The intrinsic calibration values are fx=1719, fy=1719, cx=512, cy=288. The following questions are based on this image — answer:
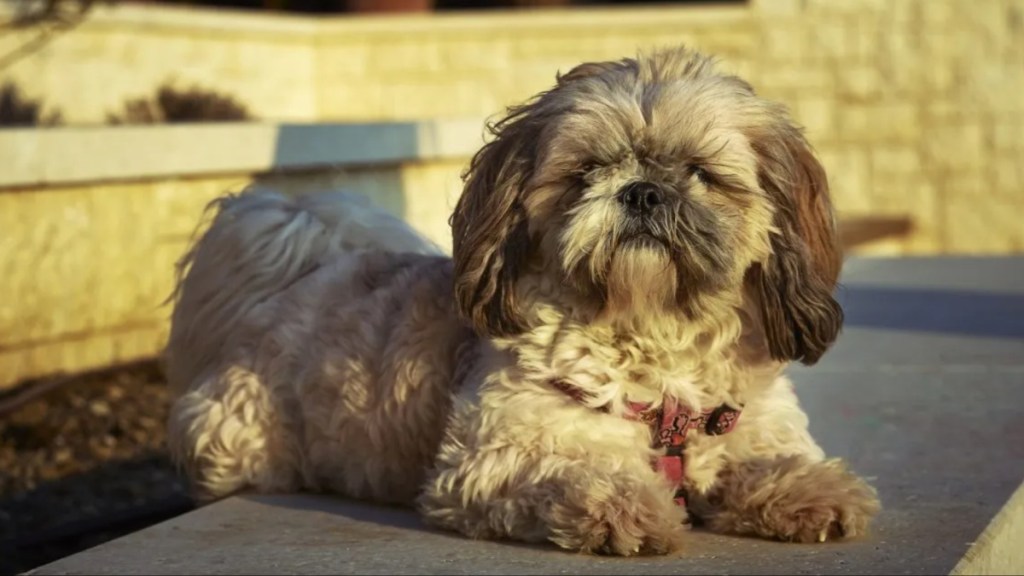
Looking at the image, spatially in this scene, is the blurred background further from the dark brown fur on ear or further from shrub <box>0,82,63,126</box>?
the dark brown fur on ear

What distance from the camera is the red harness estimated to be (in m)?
4.52

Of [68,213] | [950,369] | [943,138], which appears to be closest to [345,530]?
[950,369]

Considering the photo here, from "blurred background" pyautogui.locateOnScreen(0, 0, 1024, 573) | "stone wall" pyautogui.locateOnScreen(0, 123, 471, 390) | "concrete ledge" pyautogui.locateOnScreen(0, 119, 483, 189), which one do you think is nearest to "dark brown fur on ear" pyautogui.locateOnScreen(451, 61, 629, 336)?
"blurred background" pyautogui.locateOnScreen(0, 0, 1024, 573)

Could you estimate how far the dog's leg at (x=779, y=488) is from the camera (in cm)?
436

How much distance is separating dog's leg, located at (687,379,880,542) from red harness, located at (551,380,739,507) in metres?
0.06

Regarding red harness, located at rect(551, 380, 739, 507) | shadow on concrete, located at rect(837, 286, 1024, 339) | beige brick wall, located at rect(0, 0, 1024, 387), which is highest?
beige brick wall, located at rect(0, 0, 1024, 387)

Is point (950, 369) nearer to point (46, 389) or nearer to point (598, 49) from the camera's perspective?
point (46, 389)

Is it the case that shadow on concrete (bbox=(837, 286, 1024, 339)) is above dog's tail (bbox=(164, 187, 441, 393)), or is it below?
below

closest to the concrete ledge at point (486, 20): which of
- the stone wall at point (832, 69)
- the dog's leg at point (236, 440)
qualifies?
the stone wall at point (832, 69)

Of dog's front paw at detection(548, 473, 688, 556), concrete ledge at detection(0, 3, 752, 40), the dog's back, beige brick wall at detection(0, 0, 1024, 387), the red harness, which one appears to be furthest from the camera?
concrete ledge at detection(0, 3, 752, 40)

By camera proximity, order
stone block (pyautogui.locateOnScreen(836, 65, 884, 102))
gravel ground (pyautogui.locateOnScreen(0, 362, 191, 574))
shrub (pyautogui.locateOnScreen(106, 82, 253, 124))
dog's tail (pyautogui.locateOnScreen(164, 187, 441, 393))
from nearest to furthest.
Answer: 1. dog's tail (pyautogui.locateOnScreen(164, 187, 441, 393))
2. gravel ground (pyautogui.locateOnScreen(0, 362, 191, 574))
3. shrub (pyautogui.locateOnScreen(106, 82, 253, 124))
4. stone block (pyautogui.locateOnScreen(836, 65, 884, 102))

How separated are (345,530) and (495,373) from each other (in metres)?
0.61

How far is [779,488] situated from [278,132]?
5.98 meters

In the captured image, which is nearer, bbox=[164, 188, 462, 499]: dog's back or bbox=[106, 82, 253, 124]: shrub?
bbox=[164, 188, 462, 499]: dog's back
